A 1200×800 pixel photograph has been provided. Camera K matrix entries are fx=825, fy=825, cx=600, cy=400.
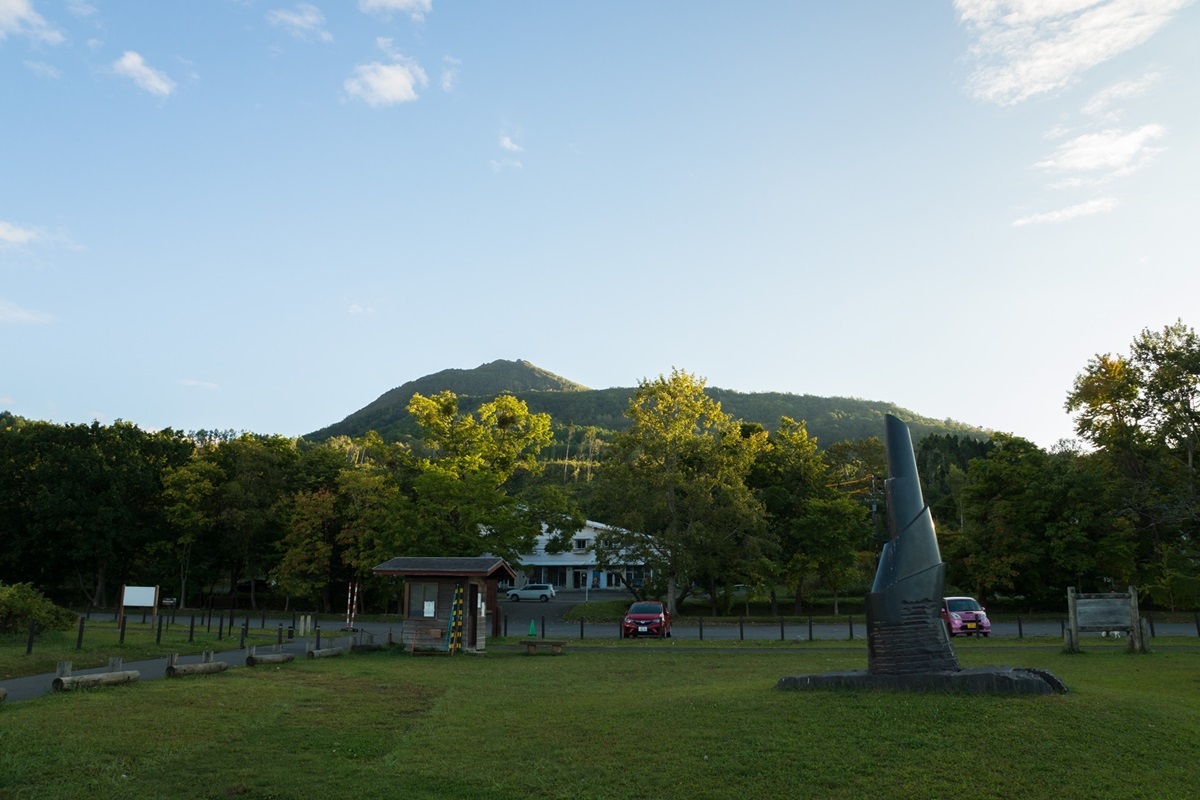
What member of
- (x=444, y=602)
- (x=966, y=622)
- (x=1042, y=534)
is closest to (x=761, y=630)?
(x=966, y=622)

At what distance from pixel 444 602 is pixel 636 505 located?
800 inches

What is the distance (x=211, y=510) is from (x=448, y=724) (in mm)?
46694

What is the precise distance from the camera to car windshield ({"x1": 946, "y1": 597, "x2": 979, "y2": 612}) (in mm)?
30953

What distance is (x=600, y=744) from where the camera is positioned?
35.7ft

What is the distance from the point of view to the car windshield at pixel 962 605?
31.0 m

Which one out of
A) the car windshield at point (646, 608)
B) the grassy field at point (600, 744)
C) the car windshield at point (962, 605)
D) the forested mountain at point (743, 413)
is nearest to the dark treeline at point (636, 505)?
the car windshield at point (646, 608)

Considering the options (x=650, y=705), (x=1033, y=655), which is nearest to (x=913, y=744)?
(x=650, y=705)

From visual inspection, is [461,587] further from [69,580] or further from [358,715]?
[69,580]

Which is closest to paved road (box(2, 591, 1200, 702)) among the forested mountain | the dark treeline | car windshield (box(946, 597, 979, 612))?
→ car windshield (box(946, 597, 979, 612))

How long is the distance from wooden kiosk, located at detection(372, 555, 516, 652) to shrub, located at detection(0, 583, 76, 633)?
931cm

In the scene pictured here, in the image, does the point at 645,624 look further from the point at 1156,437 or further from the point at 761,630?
the point at 1156,437

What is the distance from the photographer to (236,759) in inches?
402

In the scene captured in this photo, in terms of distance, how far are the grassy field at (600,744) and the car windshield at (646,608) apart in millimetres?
17983

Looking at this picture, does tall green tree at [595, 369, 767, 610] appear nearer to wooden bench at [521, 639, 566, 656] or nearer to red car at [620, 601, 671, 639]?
red car at [620, 601, 671, 639]
